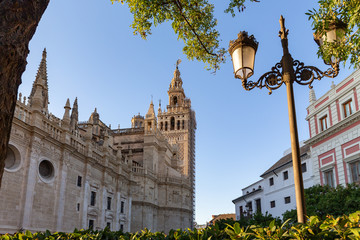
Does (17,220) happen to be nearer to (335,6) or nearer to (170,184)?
(335,6)

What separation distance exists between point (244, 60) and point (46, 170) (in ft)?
66.9

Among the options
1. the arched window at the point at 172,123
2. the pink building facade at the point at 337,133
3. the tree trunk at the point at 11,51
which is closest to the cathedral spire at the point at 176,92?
the arched window at the point at 172,123

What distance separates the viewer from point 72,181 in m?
24.8

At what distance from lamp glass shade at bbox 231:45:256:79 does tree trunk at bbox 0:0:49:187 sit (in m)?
3.78

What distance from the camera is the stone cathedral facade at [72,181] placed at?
773 inches

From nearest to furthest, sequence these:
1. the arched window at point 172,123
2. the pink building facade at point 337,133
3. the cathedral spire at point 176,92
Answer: the pink building facade at point 337,133 < the arched window at point 172,123 < the cathedral spire at point 176,92

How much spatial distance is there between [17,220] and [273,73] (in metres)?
18.6

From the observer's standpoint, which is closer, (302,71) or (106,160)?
(302,71)

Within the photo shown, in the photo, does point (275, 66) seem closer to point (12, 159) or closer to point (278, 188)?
point (12, 159)

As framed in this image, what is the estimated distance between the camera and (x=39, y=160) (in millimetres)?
21438

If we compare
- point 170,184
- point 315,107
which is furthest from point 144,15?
point 170,184

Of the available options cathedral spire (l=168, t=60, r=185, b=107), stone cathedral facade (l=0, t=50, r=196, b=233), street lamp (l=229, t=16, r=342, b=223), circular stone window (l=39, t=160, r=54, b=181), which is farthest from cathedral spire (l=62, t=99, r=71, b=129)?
cathedral spire (l=168, t=60, r=185, b=107)

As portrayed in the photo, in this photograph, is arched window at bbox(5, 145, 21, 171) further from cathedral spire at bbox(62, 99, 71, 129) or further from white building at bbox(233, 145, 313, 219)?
white building at bbox(233, 145, 313, 219)

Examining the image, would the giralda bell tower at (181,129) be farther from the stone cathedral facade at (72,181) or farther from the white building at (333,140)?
the white building at (333,140)
